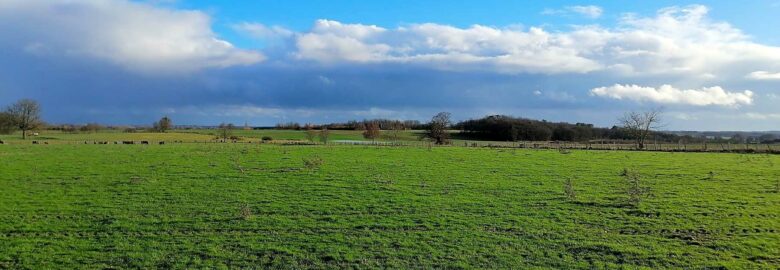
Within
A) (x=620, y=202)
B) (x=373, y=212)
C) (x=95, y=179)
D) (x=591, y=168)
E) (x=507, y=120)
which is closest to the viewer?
(x=373, y=212)

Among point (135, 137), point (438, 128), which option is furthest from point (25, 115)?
point (438, 128)

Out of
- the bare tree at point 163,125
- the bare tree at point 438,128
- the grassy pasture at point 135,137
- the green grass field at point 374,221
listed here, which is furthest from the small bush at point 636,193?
the bare tree at point 163,125

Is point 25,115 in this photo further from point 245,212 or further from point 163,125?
point 245,212

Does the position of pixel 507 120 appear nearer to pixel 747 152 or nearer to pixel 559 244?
pixel 747 152

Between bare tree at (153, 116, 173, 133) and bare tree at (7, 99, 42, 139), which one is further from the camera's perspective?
bare tree at (153, 116, 173, 133)

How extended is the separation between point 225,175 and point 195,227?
462 inches

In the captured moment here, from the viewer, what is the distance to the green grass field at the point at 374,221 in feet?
43.2

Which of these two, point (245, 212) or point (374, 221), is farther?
point (245, 212)

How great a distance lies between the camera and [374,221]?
1683 cm

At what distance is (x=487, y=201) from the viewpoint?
67.4 feet

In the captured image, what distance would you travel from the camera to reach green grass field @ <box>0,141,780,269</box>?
13.2 meters

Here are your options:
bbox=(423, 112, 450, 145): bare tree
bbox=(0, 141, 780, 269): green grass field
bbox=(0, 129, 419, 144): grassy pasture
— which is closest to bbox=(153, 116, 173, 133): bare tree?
bbox=(0, 129, 419, 144): grassy pasture

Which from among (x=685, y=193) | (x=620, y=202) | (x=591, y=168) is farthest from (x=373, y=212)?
(x=591, y=168)

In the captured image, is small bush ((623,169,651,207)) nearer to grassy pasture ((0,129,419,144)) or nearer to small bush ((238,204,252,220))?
small bush ((238,204,252,220))
